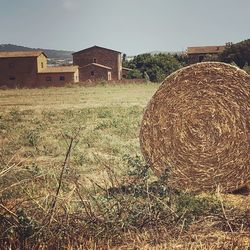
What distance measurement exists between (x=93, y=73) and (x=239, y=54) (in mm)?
18605

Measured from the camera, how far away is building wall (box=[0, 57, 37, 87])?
2115 inches

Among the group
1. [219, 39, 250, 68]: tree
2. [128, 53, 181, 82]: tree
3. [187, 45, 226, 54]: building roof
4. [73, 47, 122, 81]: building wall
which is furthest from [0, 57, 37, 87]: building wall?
[187, 45, 226, 54]: building roof

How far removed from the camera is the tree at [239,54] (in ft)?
163

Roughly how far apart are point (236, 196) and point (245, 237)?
305cm

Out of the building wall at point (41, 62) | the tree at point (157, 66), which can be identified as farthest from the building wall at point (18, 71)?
the tree at point (157, 66)

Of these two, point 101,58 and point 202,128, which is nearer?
point 202,128

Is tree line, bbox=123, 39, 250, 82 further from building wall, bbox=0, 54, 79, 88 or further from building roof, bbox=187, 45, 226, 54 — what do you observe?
building wall, bbox=0, 54, 79, 88

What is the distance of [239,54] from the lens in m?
49.8

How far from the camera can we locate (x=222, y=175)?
300 inches

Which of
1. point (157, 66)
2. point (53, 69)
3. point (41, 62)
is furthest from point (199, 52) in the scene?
point (41, 62)

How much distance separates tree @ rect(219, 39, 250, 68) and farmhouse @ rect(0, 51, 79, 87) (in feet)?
58.9

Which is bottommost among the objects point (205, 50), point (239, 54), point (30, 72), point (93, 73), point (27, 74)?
point (93, 73)

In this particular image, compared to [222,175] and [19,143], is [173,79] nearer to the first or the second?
[222,175]

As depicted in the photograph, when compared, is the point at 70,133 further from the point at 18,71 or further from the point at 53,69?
the point at 18,71
